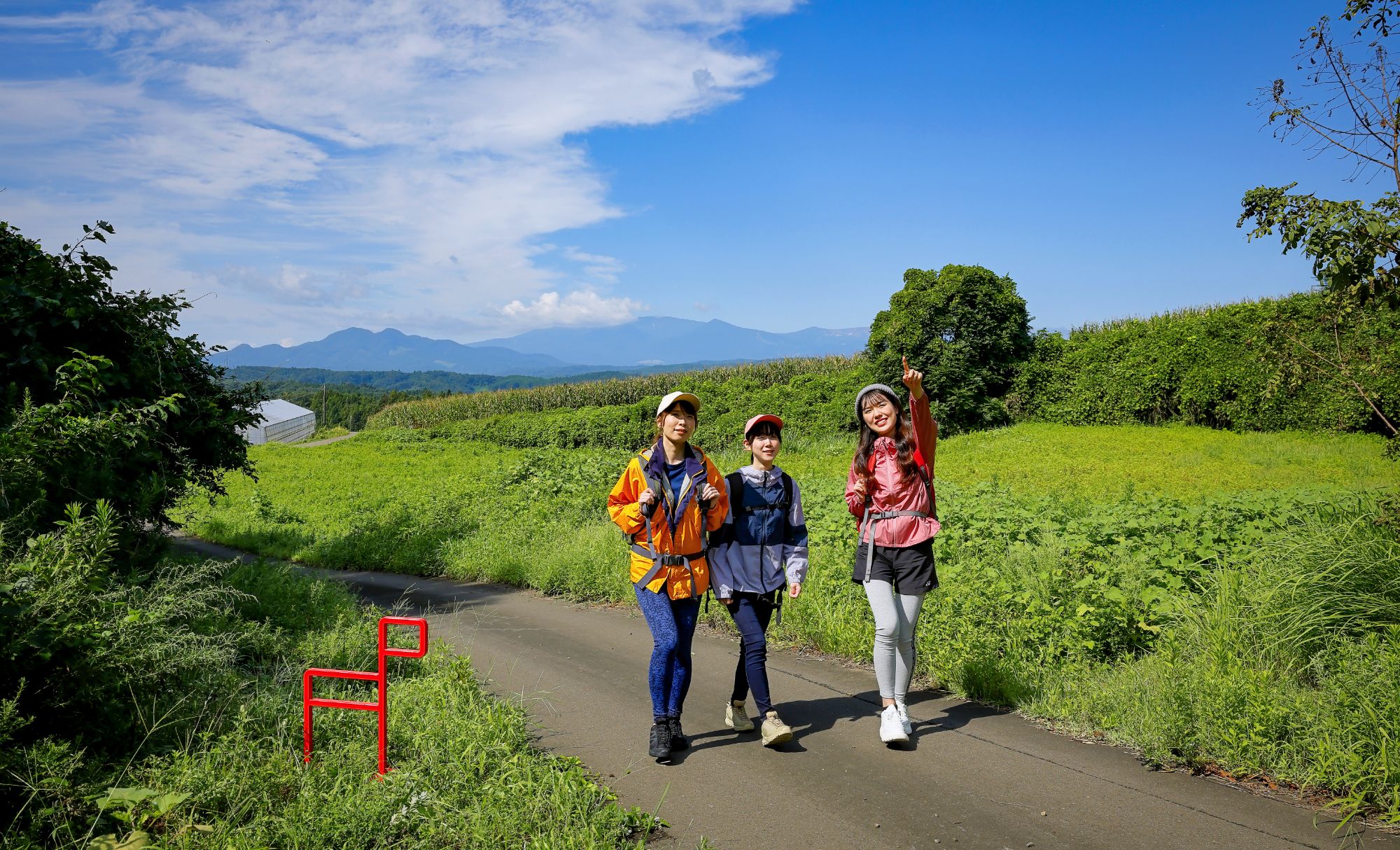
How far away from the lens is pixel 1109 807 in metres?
4.30

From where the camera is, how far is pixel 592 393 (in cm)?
5244

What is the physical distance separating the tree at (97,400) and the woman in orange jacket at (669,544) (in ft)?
11.9

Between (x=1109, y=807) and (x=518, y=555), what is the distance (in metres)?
9.79

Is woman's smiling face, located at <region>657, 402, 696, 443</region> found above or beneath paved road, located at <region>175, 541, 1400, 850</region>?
above

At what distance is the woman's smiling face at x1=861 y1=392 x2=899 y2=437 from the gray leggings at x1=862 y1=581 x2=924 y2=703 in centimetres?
98

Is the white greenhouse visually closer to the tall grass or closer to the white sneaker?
the white sneaker

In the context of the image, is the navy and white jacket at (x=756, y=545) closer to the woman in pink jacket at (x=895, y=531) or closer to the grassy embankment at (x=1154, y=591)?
the woman in pink jacket at (x=895, y=531)

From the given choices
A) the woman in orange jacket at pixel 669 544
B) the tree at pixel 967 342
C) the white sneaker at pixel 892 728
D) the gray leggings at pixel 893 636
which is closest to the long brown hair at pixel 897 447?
the gray leggings at pixel 893 636

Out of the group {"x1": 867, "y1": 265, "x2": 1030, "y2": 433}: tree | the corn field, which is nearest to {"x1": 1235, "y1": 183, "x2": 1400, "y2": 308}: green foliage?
{"x1": 867, "y1": 265, "x2": 1030, "y2": 433}: tree

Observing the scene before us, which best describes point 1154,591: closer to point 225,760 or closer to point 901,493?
point 901,493

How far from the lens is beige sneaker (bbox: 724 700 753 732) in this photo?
5.54 metres

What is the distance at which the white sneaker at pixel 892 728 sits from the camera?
5.13 meters

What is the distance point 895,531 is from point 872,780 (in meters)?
1.48

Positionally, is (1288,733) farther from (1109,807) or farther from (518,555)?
(518,555)
